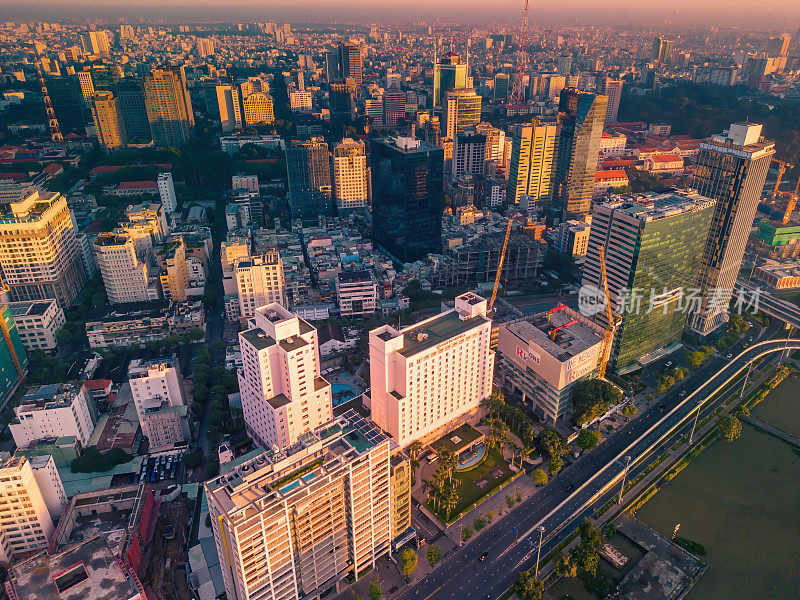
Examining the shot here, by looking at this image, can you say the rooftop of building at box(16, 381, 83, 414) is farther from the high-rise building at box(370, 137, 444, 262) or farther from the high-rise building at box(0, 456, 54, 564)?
the high-rise building at box(370, 137, 444, 262)

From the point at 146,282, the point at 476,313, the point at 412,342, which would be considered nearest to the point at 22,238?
the point at 146,282

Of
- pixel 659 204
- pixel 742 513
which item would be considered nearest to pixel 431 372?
pixel 742 513

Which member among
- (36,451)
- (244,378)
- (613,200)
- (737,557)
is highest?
(613,200)

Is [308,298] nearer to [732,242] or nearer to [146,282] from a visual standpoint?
[146,282]

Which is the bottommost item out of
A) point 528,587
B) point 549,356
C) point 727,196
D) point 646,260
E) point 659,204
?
point 528,587

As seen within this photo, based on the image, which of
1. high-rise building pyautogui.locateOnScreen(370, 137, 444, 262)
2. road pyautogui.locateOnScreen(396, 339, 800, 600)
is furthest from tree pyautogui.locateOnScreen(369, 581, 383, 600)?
high-rise building pyautogui.locateOnScreen(370, 137, 444, 262)

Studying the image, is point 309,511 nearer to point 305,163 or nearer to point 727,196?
point 727,196
